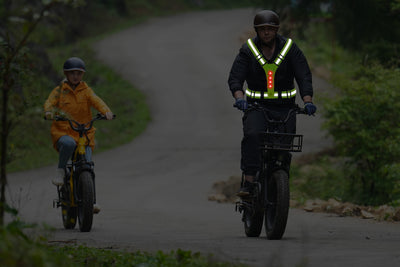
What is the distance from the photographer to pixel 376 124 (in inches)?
627

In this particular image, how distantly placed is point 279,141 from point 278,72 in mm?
890

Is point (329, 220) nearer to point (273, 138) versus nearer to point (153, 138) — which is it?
point (273, 138)

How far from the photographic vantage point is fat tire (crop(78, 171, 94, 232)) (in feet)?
31.9

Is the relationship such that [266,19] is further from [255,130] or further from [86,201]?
[86,201]

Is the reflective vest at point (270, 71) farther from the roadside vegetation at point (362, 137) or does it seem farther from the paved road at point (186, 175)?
the roadside vegetation at point (362, 137)

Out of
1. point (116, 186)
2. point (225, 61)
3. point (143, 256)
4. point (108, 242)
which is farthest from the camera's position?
point (225, 61)

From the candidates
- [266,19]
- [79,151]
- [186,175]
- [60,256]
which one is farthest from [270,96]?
[186,175]

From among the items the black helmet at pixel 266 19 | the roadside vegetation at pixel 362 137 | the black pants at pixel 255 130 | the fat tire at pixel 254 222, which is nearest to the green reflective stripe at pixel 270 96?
the black pants at pixel 255 130

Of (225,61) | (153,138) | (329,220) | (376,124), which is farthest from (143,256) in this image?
(225,61)

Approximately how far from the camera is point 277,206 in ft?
26.2

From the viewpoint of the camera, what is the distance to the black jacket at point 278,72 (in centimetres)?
875

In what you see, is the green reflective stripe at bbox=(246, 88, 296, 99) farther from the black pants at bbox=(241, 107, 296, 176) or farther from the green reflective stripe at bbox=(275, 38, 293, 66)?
the green reflective stripe at bbox=(275, 38, 293, 66)

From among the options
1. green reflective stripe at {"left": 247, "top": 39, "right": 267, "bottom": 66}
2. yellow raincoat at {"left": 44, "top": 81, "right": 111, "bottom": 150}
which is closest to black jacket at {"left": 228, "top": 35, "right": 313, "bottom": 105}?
green reflective stripe at {"left": 247, "top": 39, "right": 267, "bottom": 66}

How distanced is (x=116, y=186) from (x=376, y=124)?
19.1ft
